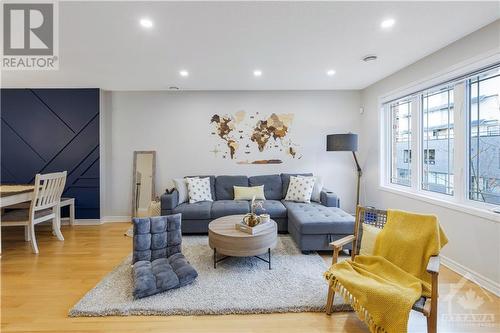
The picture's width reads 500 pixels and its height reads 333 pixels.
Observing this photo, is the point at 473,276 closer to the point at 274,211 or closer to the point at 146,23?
the point at 274,211

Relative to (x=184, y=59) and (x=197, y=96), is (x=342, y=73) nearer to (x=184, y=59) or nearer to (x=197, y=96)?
(x=184, y=59)

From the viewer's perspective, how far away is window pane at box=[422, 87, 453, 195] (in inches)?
114

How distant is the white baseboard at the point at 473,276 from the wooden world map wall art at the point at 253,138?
2.73m

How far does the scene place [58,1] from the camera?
6.50ft

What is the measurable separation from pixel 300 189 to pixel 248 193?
928 millimetres

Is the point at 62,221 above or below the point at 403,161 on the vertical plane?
below

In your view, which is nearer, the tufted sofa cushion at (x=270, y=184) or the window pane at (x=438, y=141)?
the window pane at (x=438, y=141)

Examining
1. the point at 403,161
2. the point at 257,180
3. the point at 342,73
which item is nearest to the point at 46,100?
the point at 257,180

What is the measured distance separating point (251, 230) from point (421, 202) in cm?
235

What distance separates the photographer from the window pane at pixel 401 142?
3664 millimetres

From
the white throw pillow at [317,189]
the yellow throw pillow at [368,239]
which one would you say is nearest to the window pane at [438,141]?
the white throw pillow at [317,189]

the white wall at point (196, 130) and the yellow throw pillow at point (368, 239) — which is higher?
the white wall at point (196, 130)

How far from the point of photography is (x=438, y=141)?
3.06 metres

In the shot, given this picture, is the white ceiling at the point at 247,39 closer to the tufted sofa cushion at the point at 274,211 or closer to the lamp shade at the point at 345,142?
the lamp shade at the point at 345,142
